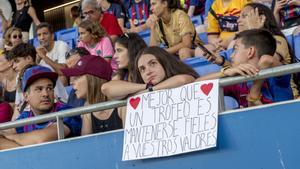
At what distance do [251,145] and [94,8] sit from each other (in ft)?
14.0

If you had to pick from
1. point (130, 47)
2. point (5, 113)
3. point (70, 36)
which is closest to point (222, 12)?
point (130, 47)

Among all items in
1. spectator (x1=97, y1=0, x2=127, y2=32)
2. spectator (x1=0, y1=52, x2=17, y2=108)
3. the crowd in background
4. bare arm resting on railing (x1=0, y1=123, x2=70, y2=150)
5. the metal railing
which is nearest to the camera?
the metal railing

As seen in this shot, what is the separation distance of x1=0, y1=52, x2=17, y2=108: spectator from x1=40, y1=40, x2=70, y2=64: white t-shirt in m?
0.53

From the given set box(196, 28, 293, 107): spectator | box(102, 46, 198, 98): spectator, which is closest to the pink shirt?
box(102, 46, 198, 98): spectator

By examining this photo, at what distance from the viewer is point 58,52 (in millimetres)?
8086

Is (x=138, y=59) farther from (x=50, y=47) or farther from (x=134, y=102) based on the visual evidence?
(x=50, y=47)

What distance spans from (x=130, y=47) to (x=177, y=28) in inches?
66.3

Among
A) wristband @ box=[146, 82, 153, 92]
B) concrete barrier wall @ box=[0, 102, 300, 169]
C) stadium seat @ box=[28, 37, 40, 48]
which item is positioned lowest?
concrete barrier wall @ box=[0, 102, 300, 169]

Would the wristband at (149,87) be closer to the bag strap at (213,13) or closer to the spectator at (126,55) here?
the spectator at (126,55)

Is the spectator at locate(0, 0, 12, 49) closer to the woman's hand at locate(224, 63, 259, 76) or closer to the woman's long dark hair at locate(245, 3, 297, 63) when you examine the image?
the woman's long dark hair at locate(245, 3, 297, 63)

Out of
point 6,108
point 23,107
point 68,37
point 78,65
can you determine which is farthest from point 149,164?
point 68,37

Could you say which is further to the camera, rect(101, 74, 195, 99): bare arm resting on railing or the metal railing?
rect(101, 74, 195, 99): bare arm resting on railing

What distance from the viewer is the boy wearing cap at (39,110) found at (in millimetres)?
5012

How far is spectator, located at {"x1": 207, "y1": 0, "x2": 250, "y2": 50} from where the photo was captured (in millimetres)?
6414
